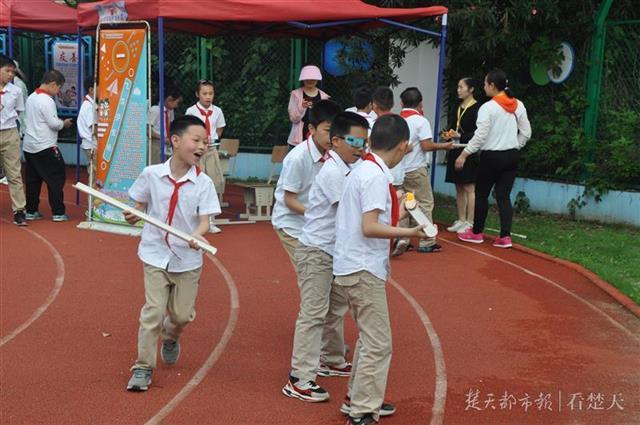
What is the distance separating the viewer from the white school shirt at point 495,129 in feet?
29.4

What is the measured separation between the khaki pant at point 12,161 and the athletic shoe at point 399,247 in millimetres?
5014

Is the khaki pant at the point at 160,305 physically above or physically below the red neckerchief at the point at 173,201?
below

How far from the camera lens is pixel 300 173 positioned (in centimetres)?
515

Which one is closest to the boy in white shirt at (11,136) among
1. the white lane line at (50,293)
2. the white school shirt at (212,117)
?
the white lane line at (50,293)

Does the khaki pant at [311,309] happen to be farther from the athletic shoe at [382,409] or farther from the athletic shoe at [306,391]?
the athletic shoe at [382,409]

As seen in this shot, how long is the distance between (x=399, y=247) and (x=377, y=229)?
437cm

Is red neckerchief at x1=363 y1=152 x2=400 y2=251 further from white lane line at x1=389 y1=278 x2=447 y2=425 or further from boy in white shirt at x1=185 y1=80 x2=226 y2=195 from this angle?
boy in white shirt at x1=185 y1=80 x2=226 y2=195

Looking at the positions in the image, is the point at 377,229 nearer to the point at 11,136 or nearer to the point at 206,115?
the point at 206,115

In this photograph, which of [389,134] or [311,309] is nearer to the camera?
[389,134]

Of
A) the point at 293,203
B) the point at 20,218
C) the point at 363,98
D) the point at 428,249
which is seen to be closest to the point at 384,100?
the point at 363,98

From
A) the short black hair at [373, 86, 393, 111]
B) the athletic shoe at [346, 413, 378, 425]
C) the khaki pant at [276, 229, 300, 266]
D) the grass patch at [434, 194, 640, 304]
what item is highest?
the short black hair at [373, 86, 393, 111]

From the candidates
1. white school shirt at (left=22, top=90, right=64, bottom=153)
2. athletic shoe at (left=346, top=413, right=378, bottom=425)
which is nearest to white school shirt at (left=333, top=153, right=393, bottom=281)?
athletic shoe at (left=346, top=413, right=378, bottom=425)

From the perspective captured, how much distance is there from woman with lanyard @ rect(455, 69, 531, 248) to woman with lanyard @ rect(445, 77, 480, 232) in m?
0.40

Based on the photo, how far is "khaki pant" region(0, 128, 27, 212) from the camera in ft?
33.0
